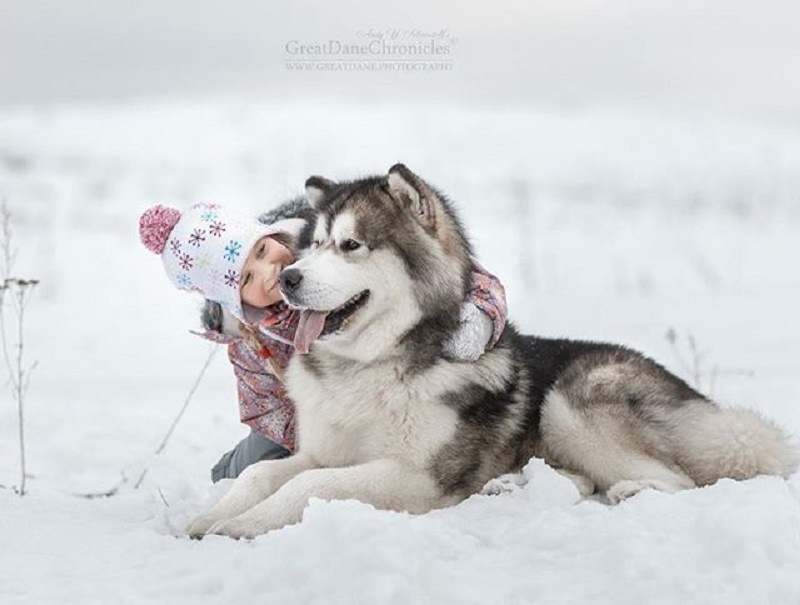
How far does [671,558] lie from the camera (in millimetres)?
2461

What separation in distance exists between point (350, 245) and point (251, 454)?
60.1 inches

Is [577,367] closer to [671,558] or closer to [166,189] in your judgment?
[671,558]

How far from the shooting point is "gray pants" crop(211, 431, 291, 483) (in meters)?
4.56

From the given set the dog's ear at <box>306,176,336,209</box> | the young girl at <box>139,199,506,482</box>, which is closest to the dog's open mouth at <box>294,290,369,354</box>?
the young girl at <box>139,199,506,482</box>

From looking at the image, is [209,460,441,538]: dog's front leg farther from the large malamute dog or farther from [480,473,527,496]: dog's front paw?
[480,473,527,496]: dog's front paw

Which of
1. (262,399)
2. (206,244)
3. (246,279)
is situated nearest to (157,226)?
(206,244)

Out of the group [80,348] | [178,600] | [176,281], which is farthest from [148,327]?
[178,600]

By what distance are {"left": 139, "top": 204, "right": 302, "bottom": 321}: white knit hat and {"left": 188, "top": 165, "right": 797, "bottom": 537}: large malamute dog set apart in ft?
0.96

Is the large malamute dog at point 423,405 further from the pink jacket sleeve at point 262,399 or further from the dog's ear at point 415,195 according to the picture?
the pink jacket sleeve at point 262,399

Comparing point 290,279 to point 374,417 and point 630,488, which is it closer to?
point 374,417

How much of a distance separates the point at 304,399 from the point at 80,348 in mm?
7066

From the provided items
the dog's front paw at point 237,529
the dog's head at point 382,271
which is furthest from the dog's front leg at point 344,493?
the dog's head at point 382,271

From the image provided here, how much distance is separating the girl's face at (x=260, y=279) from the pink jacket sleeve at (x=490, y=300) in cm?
80

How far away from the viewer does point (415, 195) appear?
3682mm
